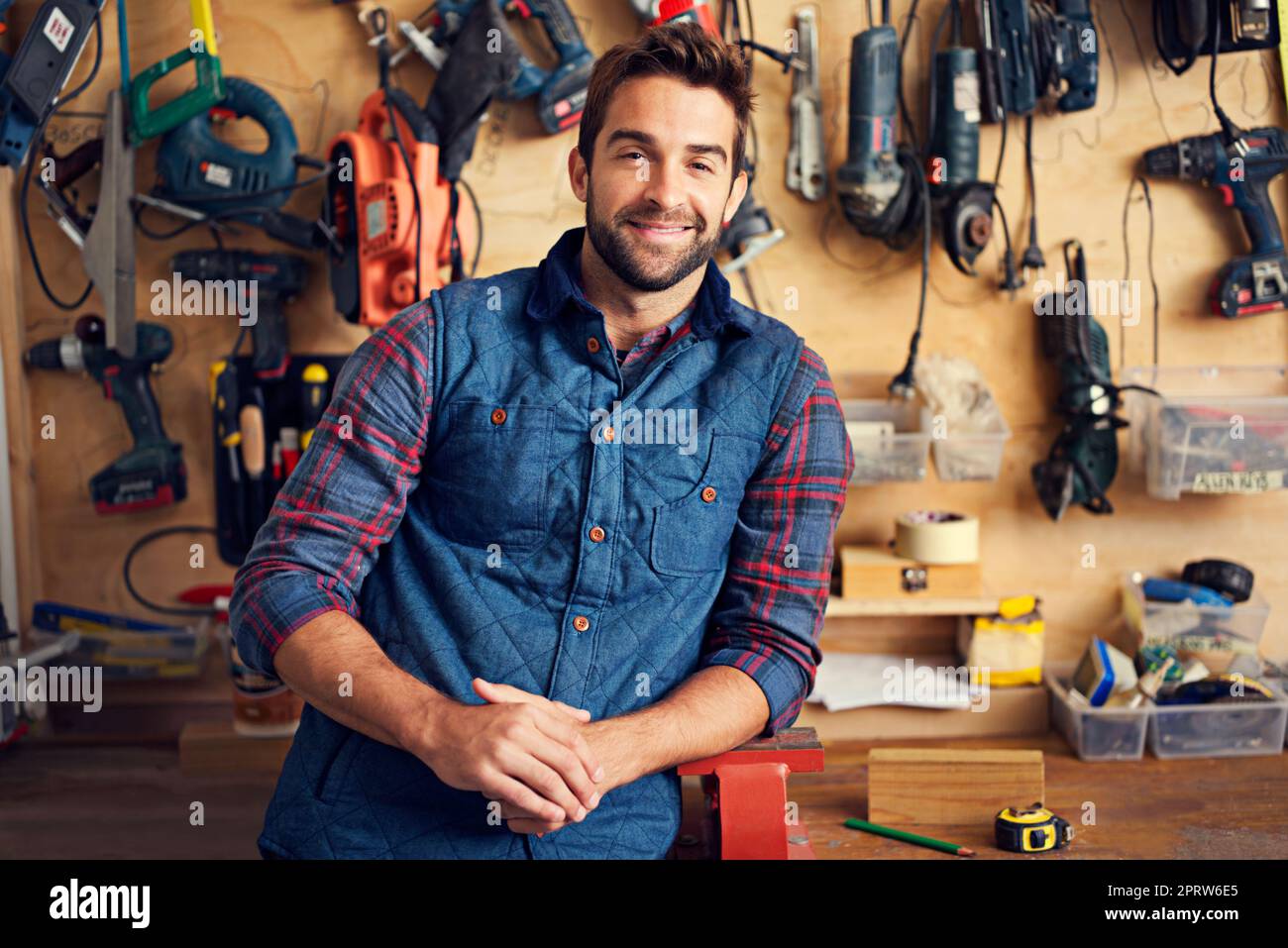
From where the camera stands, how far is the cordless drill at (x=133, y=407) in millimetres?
2445

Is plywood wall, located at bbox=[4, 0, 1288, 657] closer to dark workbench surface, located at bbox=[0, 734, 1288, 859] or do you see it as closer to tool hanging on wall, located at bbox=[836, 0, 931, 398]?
tool hanging on wall, located at bbox=[836, 0, 931, 398]

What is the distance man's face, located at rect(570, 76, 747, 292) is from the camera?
144 centimetres

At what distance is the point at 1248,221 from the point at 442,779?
208 cm

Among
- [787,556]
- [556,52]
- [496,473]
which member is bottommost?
[787,556]

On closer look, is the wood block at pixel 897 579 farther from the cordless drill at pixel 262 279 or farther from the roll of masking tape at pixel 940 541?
the cordless drill at pixel 262 279

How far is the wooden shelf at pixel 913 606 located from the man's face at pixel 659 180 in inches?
44.3

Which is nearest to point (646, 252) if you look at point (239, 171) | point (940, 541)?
point (940, 541)

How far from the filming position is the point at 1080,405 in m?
2.40

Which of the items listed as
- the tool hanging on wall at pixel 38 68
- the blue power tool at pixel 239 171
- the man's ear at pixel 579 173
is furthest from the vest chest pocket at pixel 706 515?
the tool hanging on wall at pixel 38 68

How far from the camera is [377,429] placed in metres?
1.41

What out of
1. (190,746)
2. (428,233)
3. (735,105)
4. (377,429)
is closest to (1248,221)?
(735,105)

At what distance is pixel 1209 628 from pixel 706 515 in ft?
4.83

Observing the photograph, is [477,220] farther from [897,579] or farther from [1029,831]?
[1029,831]

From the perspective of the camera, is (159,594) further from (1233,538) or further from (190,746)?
(1233,538)
